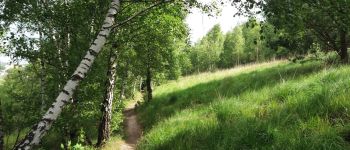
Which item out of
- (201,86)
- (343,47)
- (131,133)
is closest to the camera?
(343,47)

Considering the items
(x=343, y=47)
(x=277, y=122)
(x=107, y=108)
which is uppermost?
(x=343, y=47)

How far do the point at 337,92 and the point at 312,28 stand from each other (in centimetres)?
700

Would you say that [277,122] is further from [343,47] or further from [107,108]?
[107,108]

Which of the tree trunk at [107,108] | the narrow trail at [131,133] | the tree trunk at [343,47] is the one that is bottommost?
the narrow trail at [131,133]

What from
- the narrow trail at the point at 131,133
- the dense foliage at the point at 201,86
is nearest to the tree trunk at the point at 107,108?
the dense foliage at the point at 201,86

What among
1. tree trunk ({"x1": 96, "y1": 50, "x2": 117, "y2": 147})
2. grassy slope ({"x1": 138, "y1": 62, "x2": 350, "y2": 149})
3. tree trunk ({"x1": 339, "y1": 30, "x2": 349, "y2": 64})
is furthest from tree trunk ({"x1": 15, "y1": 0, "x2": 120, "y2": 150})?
tree trunk ({"x1": 339, "y1": 30, "x2": 349, "y2": 64})

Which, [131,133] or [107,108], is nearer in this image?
[107,108]

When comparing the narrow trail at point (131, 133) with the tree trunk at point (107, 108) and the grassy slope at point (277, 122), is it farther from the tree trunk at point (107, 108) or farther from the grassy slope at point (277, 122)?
the grassy slope at point (277, 122)

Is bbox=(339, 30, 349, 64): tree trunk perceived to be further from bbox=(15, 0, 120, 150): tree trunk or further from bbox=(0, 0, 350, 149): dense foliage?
bbox=(15, 0, 120, 150): tree trunk

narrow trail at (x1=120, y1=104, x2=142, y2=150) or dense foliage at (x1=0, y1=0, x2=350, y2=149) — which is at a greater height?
dense foliage at (x1=0, y1=0, x2=350, y2=149)

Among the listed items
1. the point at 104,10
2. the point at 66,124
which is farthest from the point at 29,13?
the point at 66,124

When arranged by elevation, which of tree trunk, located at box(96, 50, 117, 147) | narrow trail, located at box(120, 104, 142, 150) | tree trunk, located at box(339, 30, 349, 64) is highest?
tree trunk, located at box(339, 30, 349, 64)

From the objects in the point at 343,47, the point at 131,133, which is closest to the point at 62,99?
the point at 343,47

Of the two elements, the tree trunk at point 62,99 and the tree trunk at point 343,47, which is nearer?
the tree trunk at point 62,99
